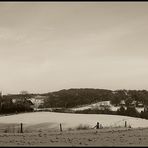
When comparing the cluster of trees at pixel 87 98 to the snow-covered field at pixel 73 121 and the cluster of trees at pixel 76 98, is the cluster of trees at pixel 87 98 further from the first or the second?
the snow-covered field at pixel 73 121

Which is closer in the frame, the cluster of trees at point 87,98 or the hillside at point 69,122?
the hillside at point 69,122

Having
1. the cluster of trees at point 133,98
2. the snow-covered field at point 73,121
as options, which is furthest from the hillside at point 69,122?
the cluster of trees at point 133,98

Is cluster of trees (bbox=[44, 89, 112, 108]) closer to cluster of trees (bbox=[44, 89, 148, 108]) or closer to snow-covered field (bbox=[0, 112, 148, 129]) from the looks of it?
cluster of trees (bbox=[44, 89, 148, 108])

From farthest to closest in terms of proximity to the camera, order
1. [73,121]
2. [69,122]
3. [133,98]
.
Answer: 1. [133,98]
2. [73,121]
3. [69,122]

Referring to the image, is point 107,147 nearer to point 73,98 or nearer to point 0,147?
point 0,147

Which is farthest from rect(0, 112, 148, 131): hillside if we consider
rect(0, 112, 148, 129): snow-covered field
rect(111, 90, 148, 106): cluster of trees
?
rect(111, 90, 148, 106): cluster of trees

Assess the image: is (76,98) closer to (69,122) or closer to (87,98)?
(87,98)

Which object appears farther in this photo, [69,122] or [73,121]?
[73,121]

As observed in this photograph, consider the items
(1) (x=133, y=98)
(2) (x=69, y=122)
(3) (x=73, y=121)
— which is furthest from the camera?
(1) (x=133, y=98)

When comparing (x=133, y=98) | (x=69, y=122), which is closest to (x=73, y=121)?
(x=69, y=122)

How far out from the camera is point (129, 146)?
17891 mm

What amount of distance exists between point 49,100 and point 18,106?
4807 centimetres

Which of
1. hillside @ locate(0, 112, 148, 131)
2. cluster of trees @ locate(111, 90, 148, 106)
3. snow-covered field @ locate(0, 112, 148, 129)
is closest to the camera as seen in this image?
hillside @ locate(0, 112, 148, 131)

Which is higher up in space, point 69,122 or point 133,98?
point 133,98
